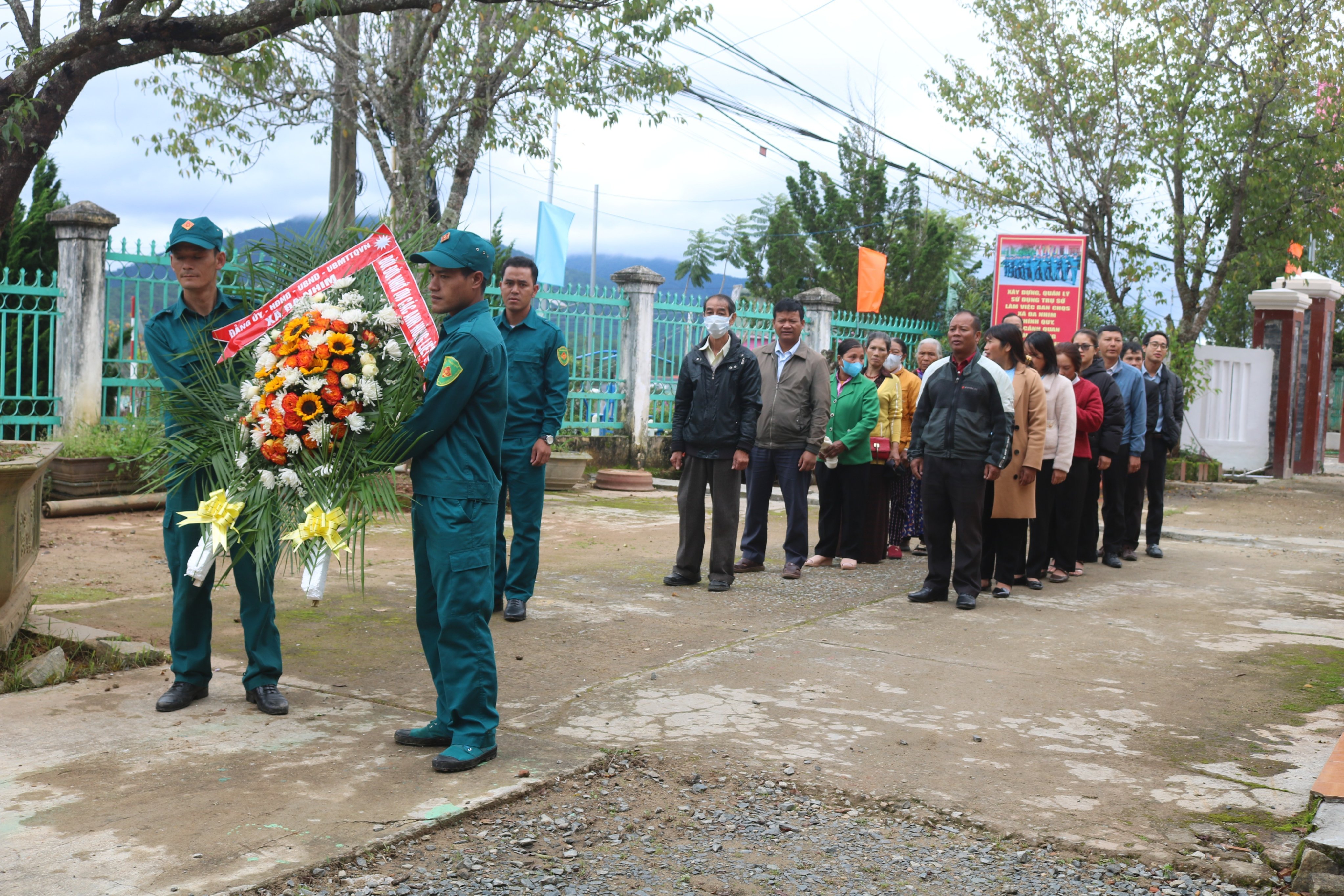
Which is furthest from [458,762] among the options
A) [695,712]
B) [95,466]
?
[95,466]

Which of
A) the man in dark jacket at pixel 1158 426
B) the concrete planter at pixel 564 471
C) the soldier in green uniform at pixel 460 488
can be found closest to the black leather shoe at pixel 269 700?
the soldier in green uniform at pixel 460 488

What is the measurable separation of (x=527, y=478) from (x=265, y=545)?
7.89 ft

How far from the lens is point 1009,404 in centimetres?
748

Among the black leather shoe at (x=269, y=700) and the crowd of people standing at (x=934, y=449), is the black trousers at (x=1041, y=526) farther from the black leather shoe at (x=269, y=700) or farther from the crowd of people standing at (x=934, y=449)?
the black leather shoe at (x=269, y=700)

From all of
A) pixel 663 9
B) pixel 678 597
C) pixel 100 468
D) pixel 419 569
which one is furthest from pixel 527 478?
pixel 663 9

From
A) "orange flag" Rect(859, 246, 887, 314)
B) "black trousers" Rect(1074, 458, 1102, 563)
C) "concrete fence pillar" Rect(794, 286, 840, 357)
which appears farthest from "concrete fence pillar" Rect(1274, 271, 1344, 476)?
"black trousers" Rect(1074, 458, 1102, 563)

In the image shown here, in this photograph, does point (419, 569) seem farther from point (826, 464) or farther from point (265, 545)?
point (826, 464)

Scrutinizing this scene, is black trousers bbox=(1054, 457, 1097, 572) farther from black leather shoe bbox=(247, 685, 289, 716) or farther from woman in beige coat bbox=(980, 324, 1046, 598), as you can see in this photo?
black leather shoe bbox=(247, 685, 289, 716)

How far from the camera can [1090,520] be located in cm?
950

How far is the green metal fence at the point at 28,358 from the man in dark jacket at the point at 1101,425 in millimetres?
8479

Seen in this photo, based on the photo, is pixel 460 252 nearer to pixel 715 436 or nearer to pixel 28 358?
pixel 715 436

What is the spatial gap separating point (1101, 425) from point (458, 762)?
6.51 m

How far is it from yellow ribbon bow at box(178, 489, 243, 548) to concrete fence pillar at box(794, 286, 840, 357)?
40.4ft

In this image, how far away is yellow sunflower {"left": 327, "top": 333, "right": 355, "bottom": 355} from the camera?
4.24 metres
